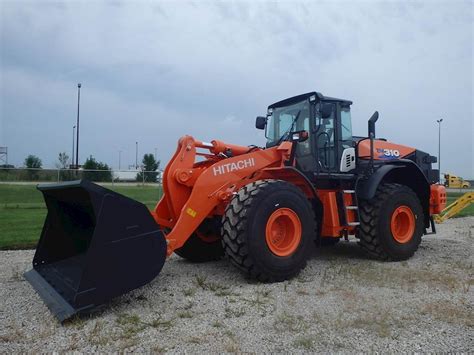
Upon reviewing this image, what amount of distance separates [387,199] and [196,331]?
447 centimetres

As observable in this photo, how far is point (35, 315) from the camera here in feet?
14.4

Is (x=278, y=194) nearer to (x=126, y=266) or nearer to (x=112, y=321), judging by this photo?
(x=126, y=266)

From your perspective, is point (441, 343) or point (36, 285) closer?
point (441, 343)

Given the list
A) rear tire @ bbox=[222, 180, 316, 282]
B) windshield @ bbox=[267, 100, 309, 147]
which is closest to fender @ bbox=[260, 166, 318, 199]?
rear tire @ bbox=[222, 180, 316, 282]

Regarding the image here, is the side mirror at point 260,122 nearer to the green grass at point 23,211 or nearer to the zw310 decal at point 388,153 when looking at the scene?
the zw310 decal at point 388,153

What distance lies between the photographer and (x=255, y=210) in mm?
5344

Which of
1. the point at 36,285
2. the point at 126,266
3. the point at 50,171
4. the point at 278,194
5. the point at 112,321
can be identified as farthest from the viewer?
the point at 50,171

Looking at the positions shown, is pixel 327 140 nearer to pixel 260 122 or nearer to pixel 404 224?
pixel 260 122

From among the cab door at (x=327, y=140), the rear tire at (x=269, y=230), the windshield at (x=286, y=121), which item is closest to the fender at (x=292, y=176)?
the rear tire at (x=269, y=230)

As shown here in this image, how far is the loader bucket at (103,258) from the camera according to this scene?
4246 mm

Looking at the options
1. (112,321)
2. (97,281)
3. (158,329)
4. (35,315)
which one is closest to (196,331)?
(158,329)

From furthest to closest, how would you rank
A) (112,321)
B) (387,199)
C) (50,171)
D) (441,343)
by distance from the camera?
(50,171)
(387,199)
(112,321)
(441,343)

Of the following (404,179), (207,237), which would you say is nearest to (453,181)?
(404,179)

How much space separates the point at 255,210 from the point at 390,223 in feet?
9.94
